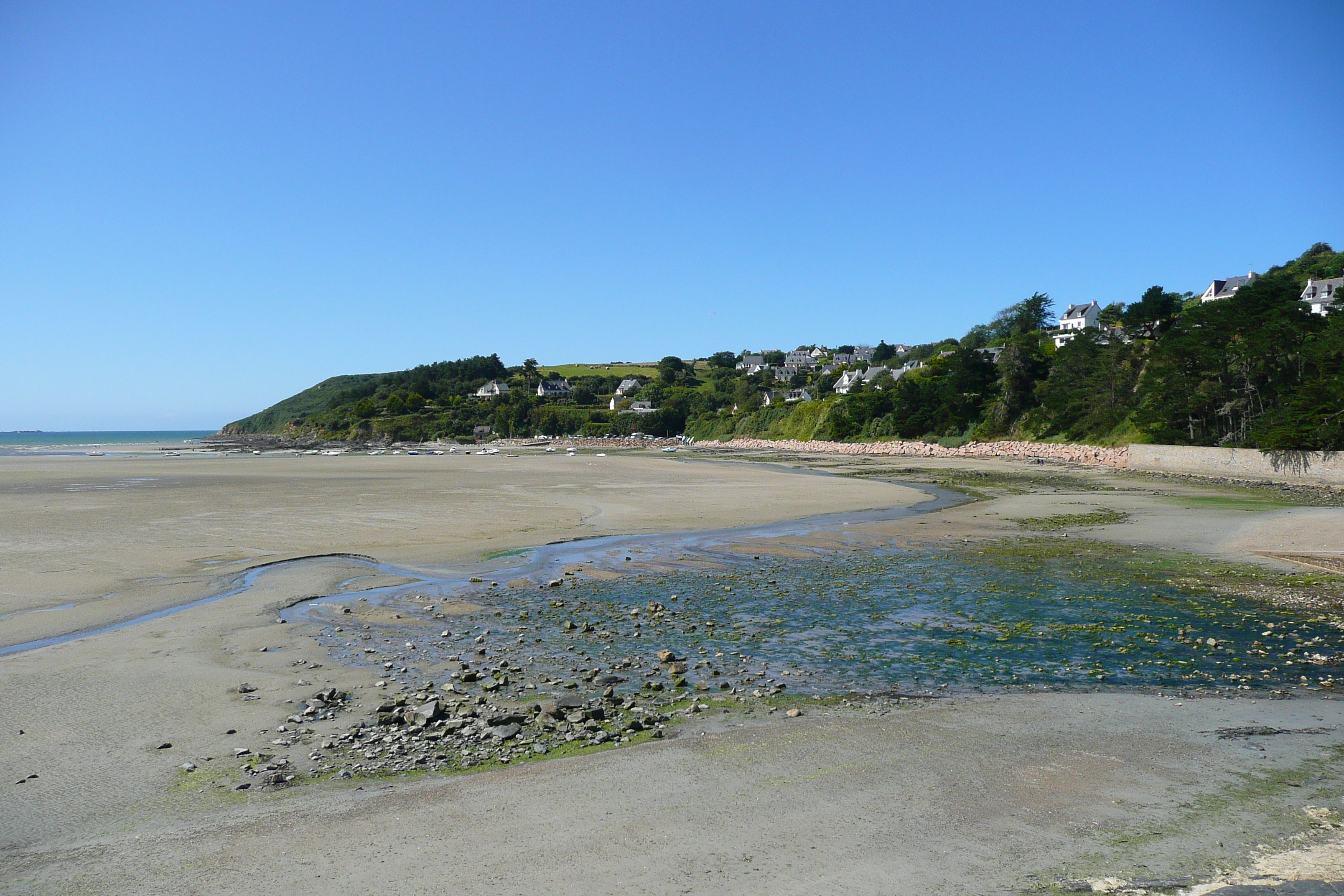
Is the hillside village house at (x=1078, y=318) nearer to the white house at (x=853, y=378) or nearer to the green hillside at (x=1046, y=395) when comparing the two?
the green hillside at (x=1046, y=395)

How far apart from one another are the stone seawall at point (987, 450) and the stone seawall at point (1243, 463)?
3433 millimetres

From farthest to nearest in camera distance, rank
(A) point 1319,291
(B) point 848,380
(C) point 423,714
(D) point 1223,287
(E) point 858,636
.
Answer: (B) point 848,380, (D) point 1223,287, (A) point 1319,291, (E) point 858,636, (C) point 423,714

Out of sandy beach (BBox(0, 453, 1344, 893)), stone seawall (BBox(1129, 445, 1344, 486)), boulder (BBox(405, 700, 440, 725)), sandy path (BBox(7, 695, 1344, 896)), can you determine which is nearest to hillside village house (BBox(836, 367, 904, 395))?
stone seawall (BBox(1129, 445, 1344, 486))

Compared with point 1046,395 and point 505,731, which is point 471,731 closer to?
point 505,731

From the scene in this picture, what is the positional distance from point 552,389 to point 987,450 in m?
131

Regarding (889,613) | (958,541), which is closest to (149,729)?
(889,613)

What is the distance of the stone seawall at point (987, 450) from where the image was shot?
5025cm

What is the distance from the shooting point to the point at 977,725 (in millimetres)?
7500

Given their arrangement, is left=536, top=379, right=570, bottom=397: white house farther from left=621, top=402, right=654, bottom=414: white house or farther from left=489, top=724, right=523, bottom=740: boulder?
left=489, top=724, right=523, bottom=740: boulder

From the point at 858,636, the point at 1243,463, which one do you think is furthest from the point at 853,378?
the point at 858,636

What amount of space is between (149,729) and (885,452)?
72.1m

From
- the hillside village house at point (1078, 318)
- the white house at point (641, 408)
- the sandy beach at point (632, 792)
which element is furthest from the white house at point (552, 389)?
Answer: the sandy beach at point (632, 792)

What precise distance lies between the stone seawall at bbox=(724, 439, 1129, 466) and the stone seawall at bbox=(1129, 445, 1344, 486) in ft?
11.3

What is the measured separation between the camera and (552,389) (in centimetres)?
18075
